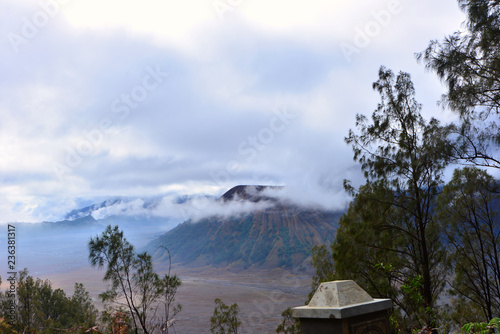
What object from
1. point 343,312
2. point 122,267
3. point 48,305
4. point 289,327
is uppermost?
point 122,267

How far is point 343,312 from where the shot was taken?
184 inches

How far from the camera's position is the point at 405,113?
15.7 m

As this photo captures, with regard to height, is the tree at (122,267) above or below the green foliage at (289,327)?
above

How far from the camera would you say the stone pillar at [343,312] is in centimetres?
474

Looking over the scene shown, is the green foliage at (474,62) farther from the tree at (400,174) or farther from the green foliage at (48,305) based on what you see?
the green foliage at (48,305)

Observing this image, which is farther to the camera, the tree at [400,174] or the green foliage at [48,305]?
the green foliage at [48,305]

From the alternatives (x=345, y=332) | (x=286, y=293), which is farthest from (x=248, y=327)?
(x=345, y=332)

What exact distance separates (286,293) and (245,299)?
20.9 meters

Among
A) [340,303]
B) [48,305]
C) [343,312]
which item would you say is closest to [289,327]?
[48,305]

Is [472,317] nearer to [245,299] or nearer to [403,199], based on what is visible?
[403,199]

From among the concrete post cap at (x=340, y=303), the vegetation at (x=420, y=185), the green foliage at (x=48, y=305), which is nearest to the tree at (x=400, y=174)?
the vegetation at (x=420, y=185)

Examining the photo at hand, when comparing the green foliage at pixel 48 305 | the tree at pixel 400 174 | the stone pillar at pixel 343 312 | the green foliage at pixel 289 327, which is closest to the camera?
the stone pillar at pixel 343 312

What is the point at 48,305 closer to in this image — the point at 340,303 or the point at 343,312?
the point at 340,303

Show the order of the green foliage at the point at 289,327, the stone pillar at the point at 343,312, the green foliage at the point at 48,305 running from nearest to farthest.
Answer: the stone pillar at the point at 343,312 < the green foliage at the point at 289,327 < the green foliage at the point at 48,305
